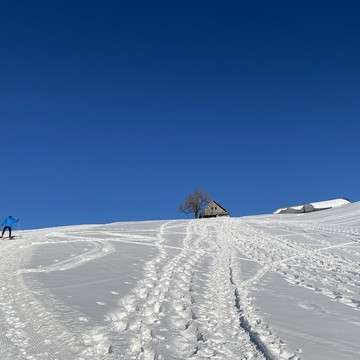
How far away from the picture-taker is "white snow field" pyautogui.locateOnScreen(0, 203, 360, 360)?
215 inches

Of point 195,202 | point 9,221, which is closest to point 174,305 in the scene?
point 9,221

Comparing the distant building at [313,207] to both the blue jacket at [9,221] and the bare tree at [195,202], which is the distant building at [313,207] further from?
the blue jacket at [9,221]

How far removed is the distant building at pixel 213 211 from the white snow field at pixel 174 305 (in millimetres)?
79088

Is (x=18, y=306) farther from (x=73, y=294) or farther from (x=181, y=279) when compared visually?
(x=181, y=279)

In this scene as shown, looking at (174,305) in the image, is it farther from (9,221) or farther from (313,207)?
(313,207)

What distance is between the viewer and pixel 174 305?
7859mm

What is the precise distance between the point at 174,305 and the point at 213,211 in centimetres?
8859

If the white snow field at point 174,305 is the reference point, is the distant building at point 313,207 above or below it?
above

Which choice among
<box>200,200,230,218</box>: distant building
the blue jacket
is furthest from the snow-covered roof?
the blue jacket

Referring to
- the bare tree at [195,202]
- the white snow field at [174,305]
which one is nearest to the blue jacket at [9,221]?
the white snow field at [174,305]

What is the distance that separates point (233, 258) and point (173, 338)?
9.61 m

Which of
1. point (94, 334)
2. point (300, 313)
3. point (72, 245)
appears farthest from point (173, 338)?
point (72, 245)

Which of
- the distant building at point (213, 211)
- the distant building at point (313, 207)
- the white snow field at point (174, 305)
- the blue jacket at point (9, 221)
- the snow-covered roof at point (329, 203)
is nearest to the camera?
the white snow field at point (174, 305)

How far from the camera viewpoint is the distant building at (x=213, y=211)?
95.1 m
